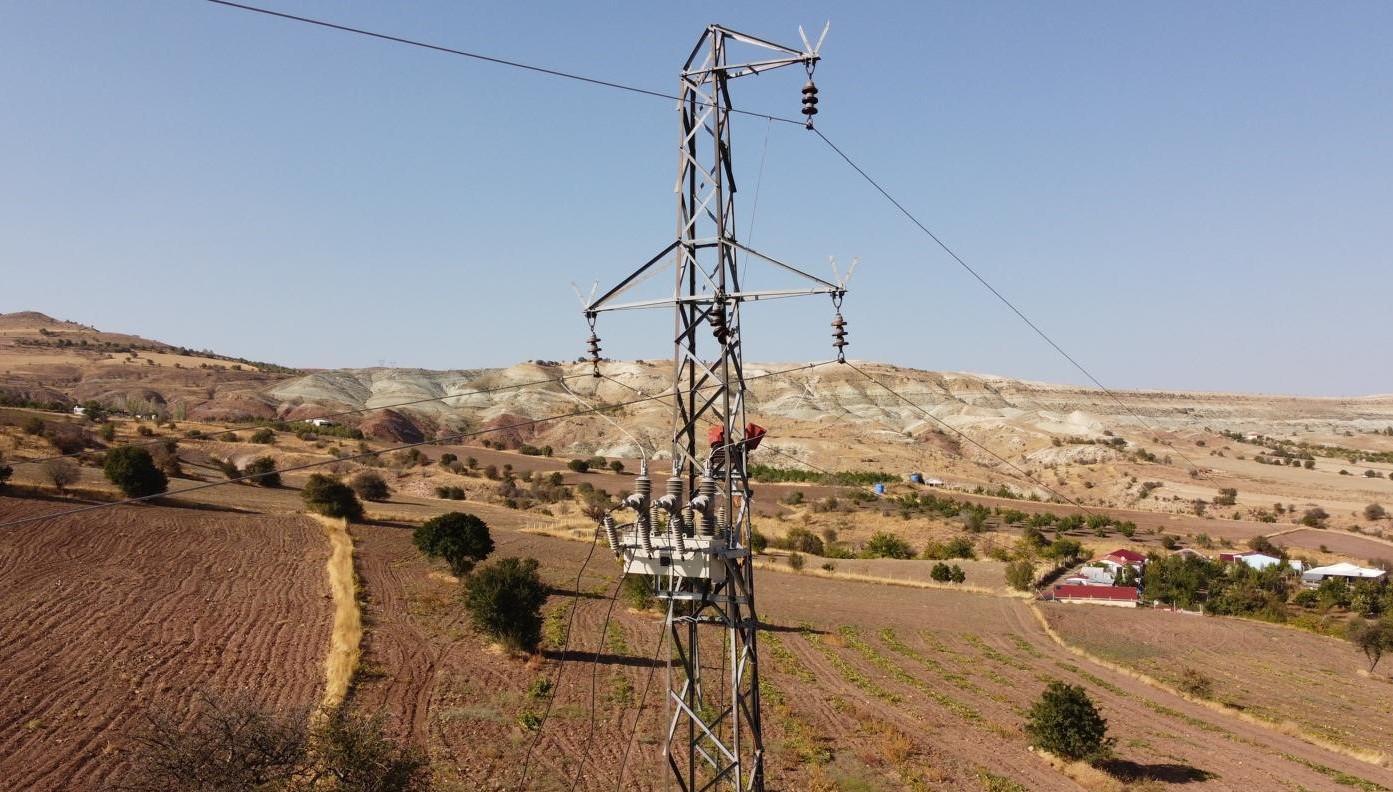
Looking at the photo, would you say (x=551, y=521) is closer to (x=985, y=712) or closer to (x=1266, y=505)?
(x=985, y=712)

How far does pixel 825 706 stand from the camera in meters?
28.7

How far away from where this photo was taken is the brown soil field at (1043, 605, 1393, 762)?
106 ft

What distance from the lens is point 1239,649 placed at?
143ft

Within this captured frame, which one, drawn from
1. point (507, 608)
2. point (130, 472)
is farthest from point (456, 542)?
point (130, 472)

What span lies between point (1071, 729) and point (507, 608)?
1901cm

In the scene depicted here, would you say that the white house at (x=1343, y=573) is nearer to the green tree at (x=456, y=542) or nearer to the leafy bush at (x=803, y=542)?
the leafy bush at (x=803, y=542)

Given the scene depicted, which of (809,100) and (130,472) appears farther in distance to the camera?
(130,472)

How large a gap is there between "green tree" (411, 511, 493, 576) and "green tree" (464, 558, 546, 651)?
32.5 feet

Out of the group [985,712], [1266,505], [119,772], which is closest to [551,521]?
[985,712]

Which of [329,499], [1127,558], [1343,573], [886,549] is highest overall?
[329,499]

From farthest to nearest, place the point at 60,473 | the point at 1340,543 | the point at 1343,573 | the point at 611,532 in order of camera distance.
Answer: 1. the point at 1340,543
2. the point at 1343,573
3. the point at 60,473
4. the point at 611,532

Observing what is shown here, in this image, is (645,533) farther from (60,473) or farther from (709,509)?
(60,473)

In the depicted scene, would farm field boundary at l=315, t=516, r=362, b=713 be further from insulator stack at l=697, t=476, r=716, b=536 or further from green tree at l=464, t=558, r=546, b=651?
insulator stack at l=697, t=476, r=716, b=536

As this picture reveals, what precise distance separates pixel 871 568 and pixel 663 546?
169ft
